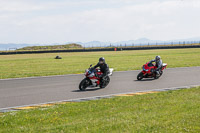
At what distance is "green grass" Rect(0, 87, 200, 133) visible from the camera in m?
6.59

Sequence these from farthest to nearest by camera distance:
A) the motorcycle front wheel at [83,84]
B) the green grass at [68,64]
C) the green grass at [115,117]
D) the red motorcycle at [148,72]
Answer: the green grass at [68,64] → the red motorcycle at [148,72] → the motorcycle front wheel at [83,84] → the green grass at [115,117]

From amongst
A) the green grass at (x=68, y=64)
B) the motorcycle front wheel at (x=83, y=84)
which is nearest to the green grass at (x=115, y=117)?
the motorcycle front wheel at (x=83, y=84)

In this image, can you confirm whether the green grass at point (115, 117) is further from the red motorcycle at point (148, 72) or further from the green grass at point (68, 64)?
the green grass at point (68, 64)

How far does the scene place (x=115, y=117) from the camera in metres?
7.50

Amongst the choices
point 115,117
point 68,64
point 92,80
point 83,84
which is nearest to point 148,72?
point 92,80

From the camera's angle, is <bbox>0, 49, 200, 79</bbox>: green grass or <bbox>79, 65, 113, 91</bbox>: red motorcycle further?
<bbox>0, 49, 200, 79</bbox>: green grass

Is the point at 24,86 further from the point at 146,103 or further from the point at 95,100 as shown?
the point at 146,103

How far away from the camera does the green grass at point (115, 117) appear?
21.6 ft

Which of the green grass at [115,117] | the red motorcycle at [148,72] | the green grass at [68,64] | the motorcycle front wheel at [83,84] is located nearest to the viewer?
the green grass at [115,117]

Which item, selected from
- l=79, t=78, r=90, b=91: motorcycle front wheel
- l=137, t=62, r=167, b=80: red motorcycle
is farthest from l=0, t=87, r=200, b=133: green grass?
l=137, t=62, r=167, b=80: red motorcycle

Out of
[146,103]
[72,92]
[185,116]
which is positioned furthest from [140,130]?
[72,92]

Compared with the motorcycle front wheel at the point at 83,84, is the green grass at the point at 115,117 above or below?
below

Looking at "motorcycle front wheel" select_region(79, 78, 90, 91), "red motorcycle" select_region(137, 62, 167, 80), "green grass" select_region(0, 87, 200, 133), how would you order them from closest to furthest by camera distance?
"green grass" select_region(0, 87, 200, 133)
"motorcycle front wheel" select_region(79, 78, 90, 91)
"red motorcycle" select_region(137, 62, 167, 80)

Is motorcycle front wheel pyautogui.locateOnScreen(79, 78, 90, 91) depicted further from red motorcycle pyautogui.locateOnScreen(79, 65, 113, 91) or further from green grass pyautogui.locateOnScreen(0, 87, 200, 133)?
green grass pyautogui.locateOnScreen(0, 87, 200, 133)
